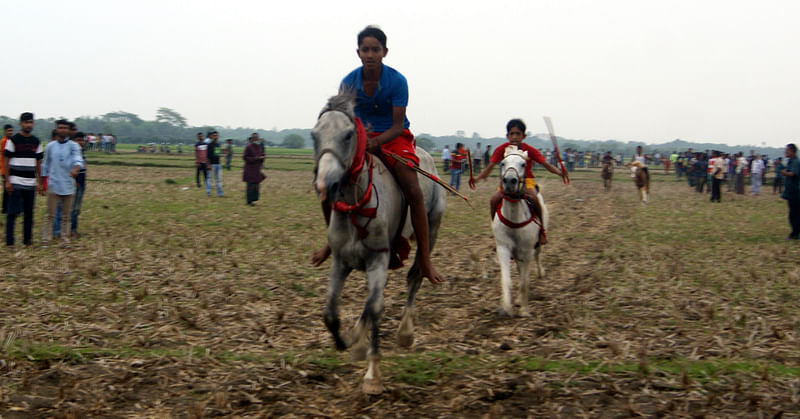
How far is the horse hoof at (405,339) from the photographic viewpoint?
22.5ft

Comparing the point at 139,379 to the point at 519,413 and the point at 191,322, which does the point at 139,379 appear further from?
the point at 519,413

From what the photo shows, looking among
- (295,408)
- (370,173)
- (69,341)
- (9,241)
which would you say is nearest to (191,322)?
(69,341)

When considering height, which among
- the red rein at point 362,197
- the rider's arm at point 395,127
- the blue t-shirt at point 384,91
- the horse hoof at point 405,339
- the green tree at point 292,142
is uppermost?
the green tree at point 292,142

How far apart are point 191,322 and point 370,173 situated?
350 cm

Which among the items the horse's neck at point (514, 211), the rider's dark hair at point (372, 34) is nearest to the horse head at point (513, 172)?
the horse's neck at point (514, 211)

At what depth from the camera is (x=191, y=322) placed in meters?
7.57

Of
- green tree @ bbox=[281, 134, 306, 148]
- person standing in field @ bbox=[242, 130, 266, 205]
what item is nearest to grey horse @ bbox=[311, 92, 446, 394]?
person standing in field @ bbox=[242, 130, 266, 205]

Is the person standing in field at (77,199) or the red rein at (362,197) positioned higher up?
the red rein at (362,197)

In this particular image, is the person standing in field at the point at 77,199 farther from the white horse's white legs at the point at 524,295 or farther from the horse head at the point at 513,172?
the white horse's white legs at the point at 524,295

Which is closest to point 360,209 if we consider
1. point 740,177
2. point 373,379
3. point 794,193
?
point 373,379

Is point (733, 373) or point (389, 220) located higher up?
point (389, 220)

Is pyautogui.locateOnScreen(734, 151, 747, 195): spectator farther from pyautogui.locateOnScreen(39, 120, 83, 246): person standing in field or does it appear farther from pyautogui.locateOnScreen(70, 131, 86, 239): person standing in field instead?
pyautogui.locateOnScreen(39, 120, 83, 246): person standing in field

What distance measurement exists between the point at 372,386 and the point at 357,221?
153 centimetres

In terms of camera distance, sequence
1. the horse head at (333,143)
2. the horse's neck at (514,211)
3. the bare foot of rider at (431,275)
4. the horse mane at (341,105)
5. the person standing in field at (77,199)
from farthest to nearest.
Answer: the person standing in field at (77,199)
the horse's neck at (514,211)
the bare foot of rider at (431,275)
the horse mane at (341,105)
the horse head at (333,143)
